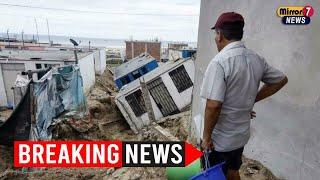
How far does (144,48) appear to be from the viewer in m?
43.6

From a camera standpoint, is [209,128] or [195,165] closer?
[209,128]

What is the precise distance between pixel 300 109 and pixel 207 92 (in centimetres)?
162

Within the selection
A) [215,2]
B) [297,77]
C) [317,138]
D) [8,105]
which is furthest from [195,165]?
[8,105]

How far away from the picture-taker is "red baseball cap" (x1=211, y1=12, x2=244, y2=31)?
2166 mm

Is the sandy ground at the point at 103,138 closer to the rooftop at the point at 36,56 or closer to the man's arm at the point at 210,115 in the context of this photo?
the man's arm at the point at 210,115

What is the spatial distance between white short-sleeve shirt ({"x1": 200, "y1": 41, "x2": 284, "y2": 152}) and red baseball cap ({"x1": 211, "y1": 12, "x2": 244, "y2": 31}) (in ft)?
0.43

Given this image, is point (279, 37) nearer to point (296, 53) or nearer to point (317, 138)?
point (296, 53)

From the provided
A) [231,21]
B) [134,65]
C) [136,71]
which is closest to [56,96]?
[231,21]

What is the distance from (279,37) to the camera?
3.47m

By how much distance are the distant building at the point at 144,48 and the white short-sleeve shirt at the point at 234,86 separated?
135ft

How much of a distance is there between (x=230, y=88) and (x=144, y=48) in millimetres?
42058

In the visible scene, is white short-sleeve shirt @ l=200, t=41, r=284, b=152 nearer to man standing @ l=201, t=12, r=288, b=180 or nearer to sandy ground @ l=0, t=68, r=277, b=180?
man standing @ l=201, t=12, r=288, b=180

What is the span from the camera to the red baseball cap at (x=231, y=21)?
2.17 meters

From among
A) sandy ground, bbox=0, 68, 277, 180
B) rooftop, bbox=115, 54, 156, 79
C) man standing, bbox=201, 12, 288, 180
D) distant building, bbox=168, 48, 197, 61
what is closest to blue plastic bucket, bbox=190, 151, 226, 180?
man standing, bbox=201, 12, 288, 180
